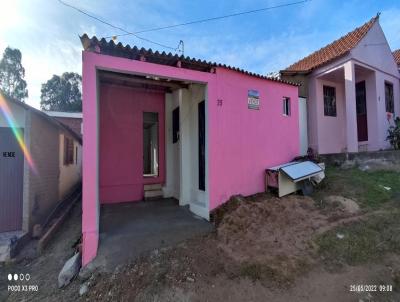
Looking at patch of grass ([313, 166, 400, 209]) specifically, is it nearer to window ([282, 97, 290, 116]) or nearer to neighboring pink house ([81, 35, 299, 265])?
neighboring pink house ([81, 35, 299, 265])

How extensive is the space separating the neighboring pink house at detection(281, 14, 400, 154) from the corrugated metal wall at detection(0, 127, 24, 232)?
959cm

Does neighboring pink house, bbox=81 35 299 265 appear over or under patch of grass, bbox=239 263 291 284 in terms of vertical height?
over

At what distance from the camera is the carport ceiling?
6094 millimetres

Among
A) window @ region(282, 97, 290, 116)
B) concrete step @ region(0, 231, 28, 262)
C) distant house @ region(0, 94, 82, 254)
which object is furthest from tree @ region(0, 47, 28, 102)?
window @ region(282, 97, 290, 116)

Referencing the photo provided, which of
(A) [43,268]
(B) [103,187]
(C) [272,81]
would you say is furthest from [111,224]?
(C) [272,81]

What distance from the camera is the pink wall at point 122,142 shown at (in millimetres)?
7324

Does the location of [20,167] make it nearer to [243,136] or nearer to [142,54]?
[142,54]

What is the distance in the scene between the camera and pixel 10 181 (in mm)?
5484

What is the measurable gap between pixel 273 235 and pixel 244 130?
9.25 ft

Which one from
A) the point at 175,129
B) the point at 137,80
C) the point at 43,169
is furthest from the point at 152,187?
the point at 137,80

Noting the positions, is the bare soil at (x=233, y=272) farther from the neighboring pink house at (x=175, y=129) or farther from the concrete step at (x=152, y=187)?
the concrete step at (x=152, y=187)

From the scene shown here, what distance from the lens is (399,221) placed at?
505 centimetres

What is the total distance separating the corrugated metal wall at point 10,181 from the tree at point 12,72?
19.2 m

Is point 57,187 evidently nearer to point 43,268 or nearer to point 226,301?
point 43,268
